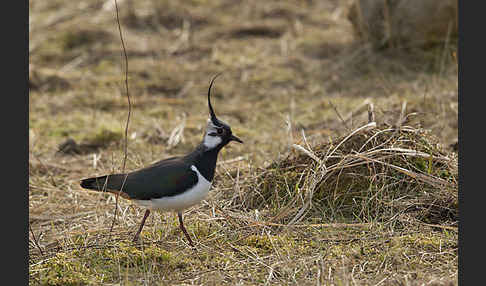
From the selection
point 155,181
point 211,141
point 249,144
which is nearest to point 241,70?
point 249,144

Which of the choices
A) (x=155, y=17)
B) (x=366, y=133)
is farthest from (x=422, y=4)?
(x=155, y=17)

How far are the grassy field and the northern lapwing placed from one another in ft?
0.99

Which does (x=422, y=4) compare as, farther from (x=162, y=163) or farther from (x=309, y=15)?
(x=162, y=163)

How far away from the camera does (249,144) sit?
673cm

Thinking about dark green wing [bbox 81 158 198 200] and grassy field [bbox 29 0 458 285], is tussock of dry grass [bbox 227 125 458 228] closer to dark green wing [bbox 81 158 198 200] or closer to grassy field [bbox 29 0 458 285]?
grassy field [bbox 29 0 458 285]

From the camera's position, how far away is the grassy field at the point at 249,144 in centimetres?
409

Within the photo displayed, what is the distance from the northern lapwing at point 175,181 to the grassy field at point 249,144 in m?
0.30

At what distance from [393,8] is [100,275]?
587 cm

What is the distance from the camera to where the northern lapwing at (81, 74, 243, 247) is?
419 centimetres

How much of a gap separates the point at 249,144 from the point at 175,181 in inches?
101

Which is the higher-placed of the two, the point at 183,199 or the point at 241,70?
the point at 183,199

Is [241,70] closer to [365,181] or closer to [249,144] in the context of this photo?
[249,144]

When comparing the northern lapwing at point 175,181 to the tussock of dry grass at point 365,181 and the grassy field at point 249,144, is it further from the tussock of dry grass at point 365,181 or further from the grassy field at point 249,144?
the tussock of dry grass at point 365,181

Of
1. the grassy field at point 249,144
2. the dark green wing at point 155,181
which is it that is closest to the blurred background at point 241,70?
the grassy field at point 249,144
